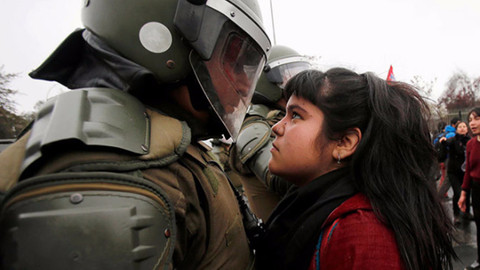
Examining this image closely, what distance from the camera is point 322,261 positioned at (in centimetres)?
96

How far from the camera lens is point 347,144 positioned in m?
1.25

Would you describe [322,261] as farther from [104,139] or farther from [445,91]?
[445,91]

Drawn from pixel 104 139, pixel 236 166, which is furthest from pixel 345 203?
pixel 236 166

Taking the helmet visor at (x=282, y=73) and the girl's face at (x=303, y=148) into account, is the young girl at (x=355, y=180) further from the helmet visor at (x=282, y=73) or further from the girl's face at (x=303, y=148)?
the helmet visor at (x=282, y=73)

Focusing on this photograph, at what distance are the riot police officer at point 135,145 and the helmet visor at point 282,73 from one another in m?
1.64

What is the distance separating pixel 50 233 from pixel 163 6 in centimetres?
87

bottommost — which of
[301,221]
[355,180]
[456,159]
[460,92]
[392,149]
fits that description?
[460,92]

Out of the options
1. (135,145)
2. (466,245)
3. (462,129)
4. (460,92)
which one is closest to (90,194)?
(135,145)

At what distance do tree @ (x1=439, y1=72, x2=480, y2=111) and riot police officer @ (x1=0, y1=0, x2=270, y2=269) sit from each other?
4363 cm

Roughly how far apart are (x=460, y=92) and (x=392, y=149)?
159 ft

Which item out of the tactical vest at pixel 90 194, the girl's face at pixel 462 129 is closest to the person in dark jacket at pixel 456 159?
the girl's face at pixel 462 129

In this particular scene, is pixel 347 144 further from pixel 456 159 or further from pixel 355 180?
pixel 456 159

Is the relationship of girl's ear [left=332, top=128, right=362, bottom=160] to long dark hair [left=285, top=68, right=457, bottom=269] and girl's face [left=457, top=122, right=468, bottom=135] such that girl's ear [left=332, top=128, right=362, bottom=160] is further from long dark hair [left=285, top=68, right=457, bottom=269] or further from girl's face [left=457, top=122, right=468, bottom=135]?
girl's face [left=457, top=122, right=468, bottom=135]

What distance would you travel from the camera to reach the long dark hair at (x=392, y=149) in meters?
1.04
